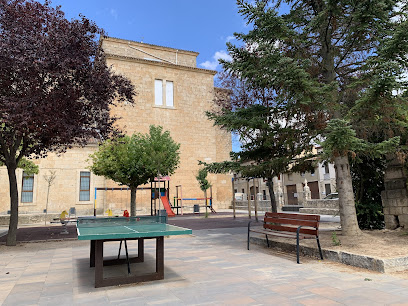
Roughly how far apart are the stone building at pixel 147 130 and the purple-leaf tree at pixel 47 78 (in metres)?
15.2

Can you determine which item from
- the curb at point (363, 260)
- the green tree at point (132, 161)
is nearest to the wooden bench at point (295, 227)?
the curb at point (363, 260)

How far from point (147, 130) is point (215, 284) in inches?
972

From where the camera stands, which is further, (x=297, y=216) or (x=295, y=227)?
(x=297, y=216)

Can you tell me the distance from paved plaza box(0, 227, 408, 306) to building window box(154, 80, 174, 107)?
23799mm

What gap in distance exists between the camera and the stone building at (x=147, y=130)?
24.5 metres

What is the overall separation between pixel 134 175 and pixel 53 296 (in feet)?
41.8

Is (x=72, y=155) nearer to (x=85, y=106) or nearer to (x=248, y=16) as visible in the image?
(x=85, y=106)

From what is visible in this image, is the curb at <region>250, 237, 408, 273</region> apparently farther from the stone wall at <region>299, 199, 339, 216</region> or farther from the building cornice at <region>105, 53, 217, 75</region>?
the building cornice at <region>105, 53, 217, 75</region>

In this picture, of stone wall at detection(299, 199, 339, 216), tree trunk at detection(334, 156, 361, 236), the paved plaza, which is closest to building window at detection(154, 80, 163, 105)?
stone wall at detection(299, 199, 339, 216)

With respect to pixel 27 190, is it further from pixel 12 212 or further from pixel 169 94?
pixel 12 212

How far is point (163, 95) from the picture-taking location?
97.6ft

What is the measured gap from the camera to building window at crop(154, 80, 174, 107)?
96.7ft

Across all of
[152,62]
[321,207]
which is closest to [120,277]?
[321,207]

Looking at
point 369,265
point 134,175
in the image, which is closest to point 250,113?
point 369,265
